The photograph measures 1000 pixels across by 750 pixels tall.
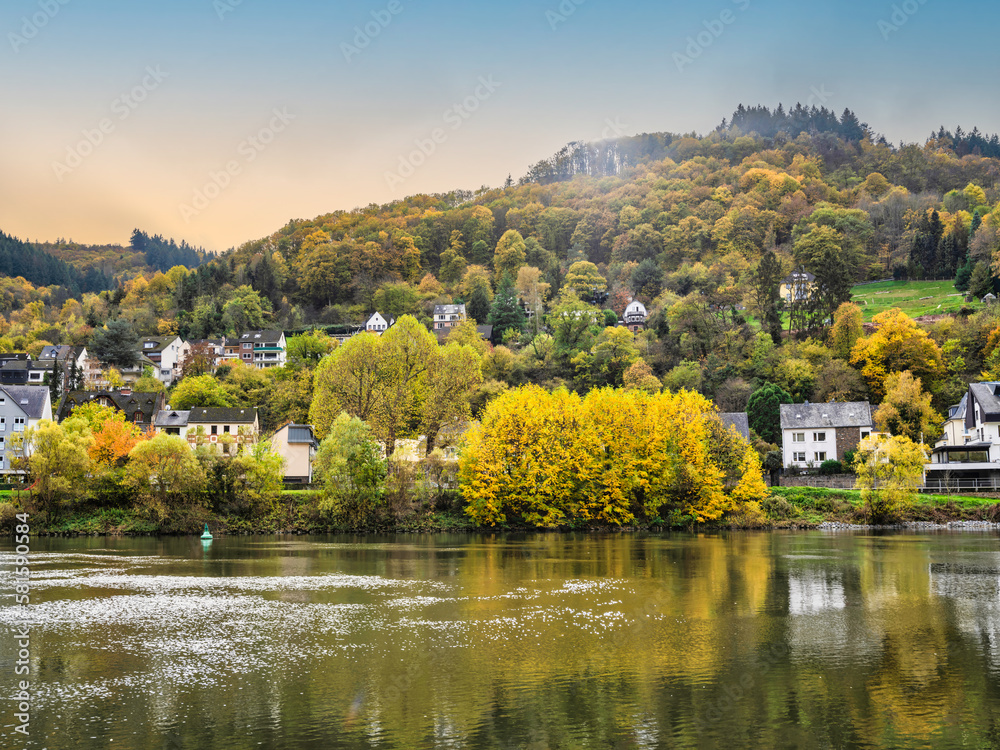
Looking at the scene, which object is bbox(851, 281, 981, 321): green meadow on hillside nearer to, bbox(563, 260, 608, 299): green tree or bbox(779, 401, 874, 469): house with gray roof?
bbox(779, 401, 874, 469): house with gray roof

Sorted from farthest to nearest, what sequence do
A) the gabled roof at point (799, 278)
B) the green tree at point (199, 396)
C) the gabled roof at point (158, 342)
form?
the gabled roof at point (158, 342) < the gabled roof at point (799, 278) < the green tree at point (199, 396)

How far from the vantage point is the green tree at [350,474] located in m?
60.4

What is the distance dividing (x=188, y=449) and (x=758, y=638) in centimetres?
4700

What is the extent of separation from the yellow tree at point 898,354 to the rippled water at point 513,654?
52056 mm

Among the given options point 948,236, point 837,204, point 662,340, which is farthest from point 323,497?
point 837,204

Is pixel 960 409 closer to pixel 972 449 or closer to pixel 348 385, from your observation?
pixel 972 449

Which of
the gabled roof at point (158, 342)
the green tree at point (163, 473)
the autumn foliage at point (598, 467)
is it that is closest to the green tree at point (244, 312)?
the gabled roof at point (158, 342)

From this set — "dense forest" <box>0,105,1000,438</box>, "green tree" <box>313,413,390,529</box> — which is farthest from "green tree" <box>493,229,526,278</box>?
"green tree" <box>313,413,390,529</box>

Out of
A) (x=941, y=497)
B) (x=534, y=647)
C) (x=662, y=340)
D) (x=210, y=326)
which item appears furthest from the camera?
(x=210, y=326)

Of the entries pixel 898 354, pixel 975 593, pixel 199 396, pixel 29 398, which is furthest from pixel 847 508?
pixel 29 398

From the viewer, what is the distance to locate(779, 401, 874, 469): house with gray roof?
8106 centimetres

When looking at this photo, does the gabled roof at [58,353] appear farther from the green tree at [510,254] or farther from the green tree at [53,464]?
the green tree at [53,464]

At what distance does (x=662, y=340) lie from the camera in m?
109

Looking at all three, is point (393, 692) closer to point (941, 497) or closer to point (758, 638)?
point (758, 638)
